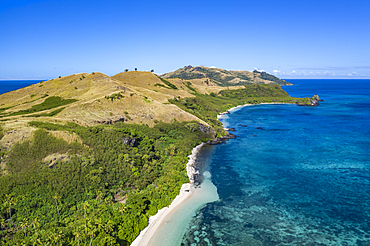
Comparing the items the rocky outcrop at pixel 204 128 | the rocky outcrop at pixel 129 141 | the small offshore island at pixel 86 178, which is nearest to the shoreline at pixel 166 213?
the small offshore island at pixel 86 178

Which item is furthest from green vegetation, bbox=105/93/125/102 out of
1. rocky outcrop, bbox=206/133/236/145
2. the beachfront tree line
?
rocky outcrop, bbox=206/133/236/145

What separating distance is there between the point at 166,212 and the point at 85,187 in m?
24.1

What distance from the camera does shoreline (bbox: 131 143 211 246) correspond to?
47656 millimetres

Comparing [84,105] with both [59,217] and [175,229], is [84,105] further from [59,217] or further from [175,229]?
[175,229]

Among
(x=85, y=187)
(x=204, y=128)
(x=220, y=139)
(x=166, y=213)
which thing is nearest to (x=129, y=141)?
(x=85, y=187)

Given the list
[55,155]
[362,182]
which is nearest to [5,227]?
[55,155]

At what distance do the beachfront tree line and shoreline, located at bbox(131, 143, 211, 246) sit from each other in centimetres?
138

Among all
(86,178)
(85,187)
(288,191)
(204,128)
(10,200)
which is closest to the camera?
(10,200)

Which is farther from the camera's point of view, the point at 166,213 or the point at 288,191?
the point at 288,191

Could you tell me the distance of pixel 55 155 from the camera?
63.8 m

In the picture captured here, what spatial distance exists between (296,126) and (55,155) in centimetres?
15116

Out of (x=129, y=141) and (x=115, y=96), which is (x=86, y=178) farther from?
(x=115, y=96)

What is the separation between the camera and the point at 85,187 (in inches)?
2344

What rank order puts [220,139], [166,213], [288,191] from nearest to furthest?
[166,213] → [288,191] → [220,139]
